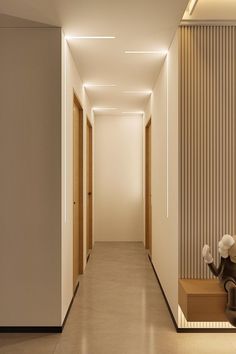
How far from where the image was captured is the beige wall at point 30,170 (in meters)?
3.69

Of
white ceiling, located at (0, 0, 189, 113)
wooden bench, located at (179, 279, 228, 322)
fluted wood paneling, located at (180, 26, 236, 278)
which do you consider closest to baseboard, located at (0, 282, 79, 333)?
wooden bench, located at (179, 279, 228, 322)

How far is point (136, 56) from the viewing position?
4.57 metres

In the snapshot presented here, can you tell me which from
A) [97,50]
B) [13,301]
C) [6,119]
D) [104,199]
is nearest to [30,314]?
[13,301]

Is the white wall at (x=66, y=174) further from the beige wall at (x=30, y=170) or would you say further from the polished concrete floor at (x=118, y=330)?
the polished concrete floor at (x=118, y=330)

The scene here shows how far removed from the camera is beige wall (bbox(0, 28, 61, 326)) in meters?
3.69

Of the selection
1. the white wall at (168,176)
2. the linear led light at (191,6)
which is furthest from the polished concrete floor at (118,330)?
the linear led light at (191,6)

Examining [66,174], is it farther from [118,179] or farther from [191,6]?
[118,179]

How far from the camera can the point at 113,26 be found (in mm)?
3631

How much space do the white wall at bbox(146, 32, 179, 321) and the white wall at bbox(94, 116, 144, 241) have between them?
3.26 metres

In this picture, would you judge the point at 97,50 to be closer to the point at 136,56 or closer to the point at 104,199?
the point at 136,56

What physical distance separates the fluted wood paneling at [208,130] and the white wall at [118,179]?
5089 millimetres

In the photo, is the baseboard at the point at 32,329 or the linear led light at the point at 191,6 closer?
the linear led light at the point at 191,6

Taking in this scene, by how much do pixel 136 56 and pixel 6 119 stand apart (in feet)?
5.63

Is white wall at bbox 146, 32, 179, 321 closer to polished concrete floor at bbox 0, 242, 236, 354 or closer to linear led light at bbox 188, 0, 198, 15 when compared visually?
polished concrete floor at bbox 0, 242, 236, 354
